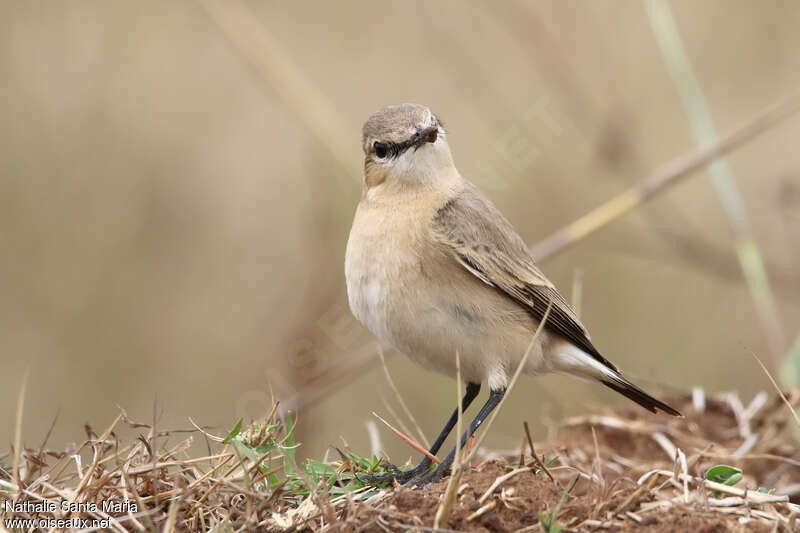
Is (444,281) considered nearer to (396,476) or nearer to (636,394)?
(396,476)

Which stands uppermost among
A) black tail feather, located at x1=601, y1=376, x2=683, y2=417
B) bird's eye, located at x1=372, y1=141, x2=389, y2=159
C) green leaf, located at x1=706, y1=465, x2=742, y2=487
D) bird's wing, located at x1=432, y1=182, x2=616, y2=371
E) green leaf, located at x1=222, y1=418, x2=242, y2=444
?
bird's eye, located at x1=372, y1=141, x2=389, y2=159

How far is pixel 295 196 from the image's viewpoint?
816 centimetres

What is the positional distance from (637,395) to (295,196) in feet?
14.1

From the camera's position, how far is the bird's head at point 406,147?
4734 millimetres

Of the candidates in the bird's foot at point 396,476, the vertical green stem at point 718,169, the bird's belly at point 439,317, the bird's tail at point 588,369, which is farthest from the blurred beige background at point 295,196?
the bird's foot at point 396,476

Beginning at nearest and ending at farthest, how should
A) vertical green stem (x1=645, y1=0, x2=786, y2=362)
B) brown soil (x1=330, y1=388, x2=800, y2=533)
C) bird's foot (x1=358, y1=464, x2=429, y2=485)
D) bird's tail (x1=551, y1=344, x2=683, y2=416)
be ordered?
brown soil (x1=330, y1=388, x2=800, y2=533) → bird's foot (x1=358, y1=464, x2=429, y2=485) → bird's tail (x1=551, y1=344, x2=683, y2=416) → vertical green stem (x1=645, y1=0, x2=786, y2=362)

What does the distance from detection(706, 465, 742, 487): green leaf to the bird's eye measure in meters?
2.27

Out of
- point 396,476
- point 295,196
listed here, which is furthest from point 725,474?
point 295,196

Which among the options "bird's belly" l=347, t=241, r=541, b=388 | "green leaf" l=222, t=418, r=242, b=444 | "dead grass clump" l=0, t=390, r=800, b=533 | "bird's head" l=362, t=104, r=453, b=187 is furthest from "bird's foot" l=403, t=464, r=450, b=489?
"bird's head" l=362, t=104, r=453, b=187

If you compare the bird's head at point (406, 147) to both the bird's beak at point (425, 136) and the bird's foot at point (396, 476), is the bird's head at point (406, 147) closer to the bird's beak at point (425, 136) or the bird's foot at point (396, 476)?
the bird's beak at point (425, 136)

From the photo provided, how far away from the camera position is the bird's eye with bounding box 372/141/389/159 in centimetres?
480

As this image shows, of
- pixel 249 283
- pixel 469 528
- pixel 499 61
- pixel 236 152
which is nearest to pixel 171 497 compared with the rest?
pixel 469 528

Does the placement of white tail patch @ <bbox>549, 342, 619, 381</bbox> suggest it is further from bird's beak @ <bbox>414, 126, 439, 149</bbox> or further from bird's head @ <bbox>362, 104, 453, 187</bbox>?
bird's beak @ <bbox>414, 126, 439, 149</bbox>

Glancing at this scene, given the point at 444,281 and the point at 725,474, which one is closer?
the point at 725,474
